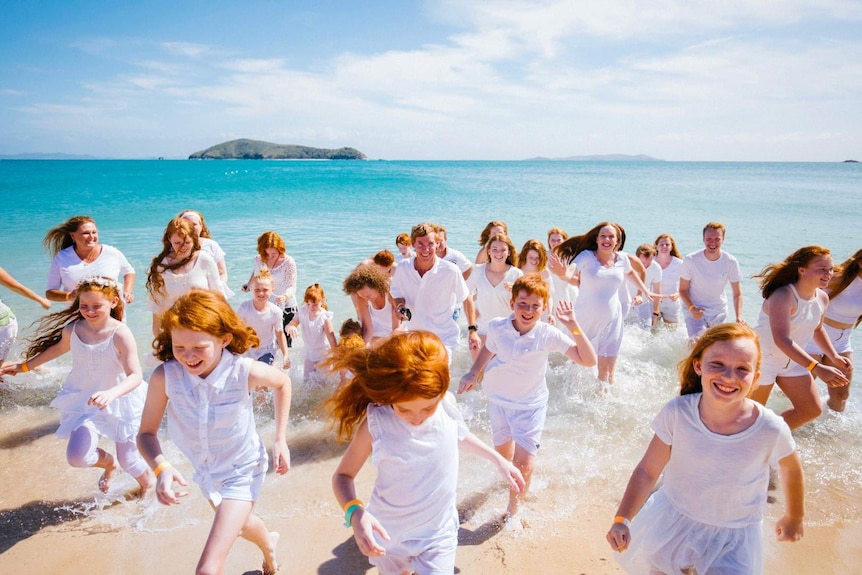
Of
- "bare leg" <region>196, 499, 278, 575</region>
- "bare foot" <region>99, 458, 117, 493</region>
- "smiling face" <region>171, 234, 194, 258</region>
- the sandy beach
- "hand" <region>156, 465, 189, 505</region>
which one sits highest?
"smiling face" <region>171, 234, 194, 258</region>

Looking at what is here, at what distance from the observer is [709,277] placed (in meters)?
6.84

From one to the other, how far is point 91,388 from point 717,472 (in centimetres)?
434

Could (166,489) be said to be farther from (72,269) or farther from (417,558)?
(72,269)

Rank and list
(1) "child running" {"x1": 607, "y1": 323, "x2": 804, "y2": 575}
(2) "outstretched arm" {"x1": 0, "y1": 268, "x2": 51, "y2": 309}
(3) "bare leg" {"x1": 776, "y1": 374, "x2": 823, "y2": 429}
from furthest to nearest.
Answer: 1. (2) "outstretched arm" {"x1": 0, "y1": 268, "x2": 51, "y2": 309}
2. (3) "bare leg" {"x1": 776, "y1": 374, "x2": 823, "y2": 429}
3. (1) "child running" {"x1": 607, "y1": 323, "x2": 804, "y2": 575}

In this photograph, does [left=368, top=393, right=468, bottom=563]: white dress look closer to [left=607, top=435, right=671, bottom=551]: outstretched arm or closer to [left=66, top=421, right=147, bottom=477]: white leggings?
[left=607, top=435, right=671, bottom=551]: outstretched arm

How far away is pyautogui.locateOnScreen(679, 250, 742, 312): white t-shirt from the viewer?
679cm

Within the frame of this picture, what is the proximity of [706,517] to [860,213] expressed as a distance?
107 ft

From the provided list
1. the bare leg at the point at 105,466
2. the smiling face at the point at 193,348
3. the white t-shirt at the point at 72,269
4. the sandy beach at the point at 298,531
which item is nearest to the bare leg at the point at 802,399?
the sandy beach at the point at 298,531

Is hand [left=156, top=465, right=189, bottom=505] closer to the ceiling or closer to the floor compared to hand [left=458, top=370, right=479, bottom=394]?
closer to the floor

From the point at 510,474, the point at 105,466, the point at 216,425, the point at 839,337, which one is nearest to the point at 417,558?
the point at 510,474

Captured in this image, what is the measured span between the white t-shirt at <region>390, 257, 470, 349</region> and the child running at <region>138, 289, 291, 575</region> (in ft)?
8.81

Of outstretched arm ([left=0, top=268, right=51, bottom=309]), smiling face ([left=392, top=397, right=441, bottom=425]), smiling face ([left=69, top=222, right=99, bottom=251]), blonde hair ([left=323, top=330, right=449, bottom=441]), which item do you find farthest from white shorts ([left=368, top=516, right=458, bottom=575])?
smiling face ([left=69, top=222, right=99, bottom=251])

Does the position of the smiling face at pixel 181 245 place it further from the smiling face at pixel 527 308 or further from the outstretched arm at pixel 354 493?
the outstretched arm at pixel 354 493

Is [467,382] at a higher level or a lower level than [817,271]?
lower
